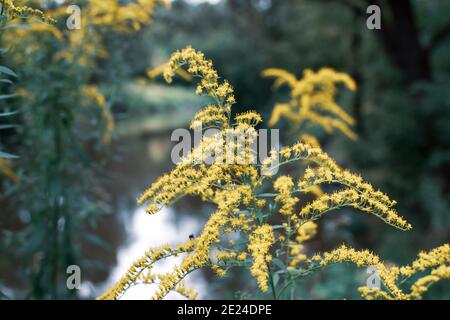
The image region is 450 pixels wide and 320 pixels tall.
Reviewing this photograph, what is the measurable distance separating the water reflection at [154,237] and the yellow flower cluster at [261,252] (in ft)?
17.9

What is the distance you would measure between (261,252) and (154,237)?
26.9ft

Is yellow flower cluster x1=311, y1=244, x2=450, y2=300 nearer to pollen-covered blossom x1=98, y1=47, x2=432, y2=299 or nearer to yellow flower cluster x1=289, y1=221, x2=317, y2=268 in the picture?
pollen-covered blossom x1=98, y1=47, x2=432, y2=299

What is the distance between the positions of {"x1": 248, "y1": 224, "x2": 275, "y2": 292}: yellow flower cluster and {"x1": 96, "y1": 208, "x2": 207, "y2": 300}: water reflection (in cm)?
545

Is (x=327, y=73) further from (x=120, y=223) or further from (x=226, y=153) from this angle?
(x=120, y=223)

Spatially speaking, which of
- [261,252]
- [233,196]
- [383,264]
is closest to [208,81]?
[233,196]

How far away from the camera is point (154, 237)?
9.72 metres

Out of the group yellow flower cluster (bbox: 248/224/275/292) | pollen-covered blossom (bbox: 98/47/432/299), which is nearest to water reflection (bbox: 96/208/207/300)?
pollen-covered blossom (bbox: 98/47/432/299)

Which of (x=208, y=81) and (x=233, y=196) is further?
(x=208, y=81)

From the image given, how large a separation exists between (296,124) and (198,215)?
21.1 feet

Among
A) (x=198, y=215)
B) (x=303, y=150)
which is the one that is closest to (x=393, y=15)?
(x=198, y=215)

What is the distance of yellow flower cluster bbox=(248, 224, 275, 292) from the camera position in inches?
67.2

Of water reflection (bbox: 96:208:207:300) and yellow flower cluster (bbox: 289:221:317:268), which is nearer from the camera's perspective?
yellow flower cluster (bbox: 289:221:317:268)

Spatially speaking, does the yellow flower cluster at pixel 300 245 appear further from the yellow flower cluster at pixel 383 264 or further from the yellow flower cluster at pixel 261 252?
the yellow flower cluster at pixel 261 252

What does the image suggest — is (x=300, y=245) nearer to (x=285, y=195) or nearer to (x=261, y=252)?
(x=285, y=195)
